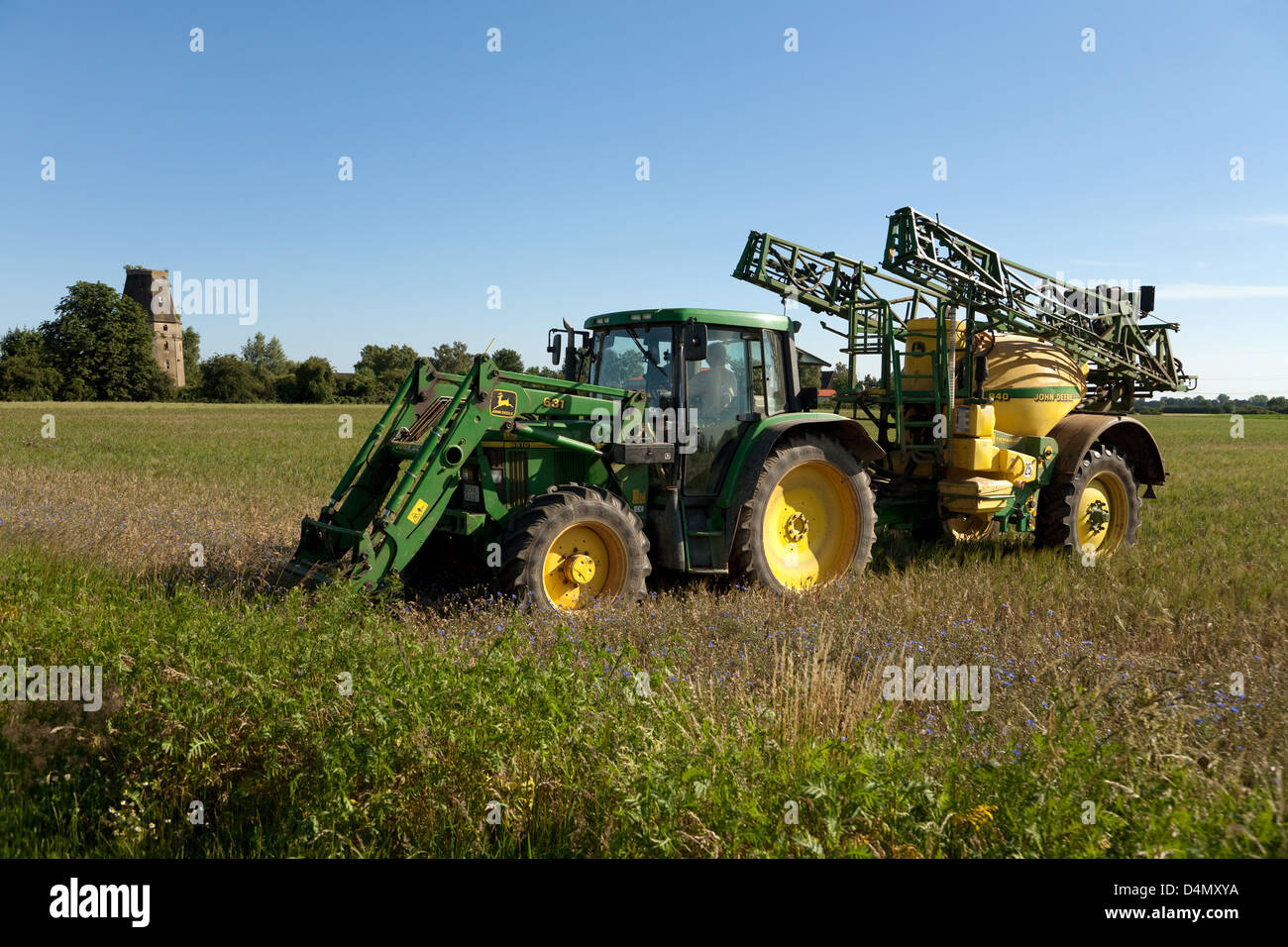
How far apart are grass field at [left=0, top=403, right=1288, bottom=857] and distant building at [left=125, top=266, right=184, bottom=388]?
98804 mm

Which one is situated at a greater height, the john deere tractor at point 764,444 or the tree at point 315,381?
the tree at point 315,381

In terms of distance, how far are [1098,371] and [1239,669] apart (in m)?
5.65

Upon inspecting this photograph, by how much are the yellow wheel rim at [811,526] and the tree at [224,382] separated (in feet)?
243

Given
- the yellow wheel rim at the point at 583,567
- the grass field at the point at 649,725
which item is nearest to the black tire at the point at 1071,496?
the grass field at the point at 649,725

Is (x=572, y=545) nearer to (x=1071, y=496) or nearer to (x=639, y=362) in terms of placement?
(x=639, y=362)

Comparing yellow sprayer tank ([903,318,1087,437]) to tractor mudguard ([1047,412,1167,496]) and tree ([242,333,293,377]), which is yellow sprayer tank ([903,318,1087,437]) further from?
tree ([242,333,293,377])

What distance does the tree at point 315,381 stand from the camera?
71550mm

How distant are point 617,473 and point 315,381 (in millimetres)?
70943

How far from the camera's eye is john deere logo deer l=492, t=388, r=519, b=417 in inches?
254

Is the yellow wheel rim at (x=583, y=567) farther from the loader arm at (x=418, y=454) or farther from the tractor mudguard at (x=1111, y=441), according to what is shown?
the tractor mudguard at (x=1111, y=441)

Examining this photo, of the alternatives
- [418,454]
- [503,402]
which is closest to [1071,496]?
[503,402]
